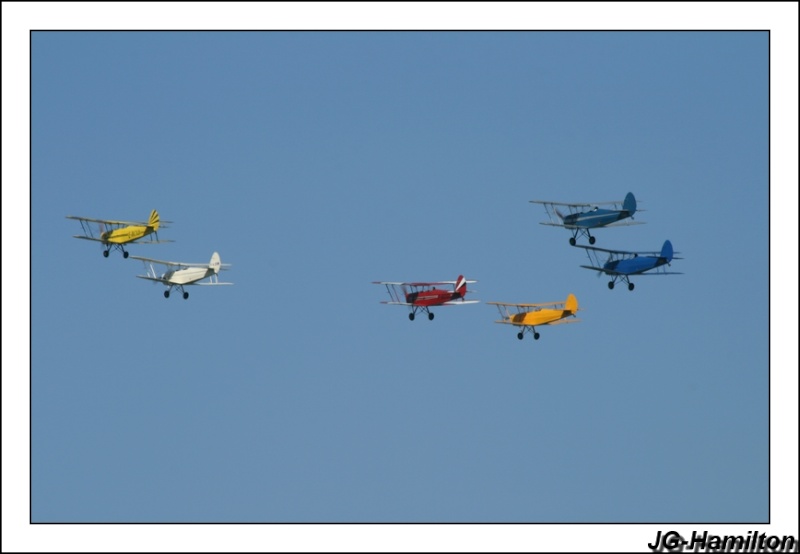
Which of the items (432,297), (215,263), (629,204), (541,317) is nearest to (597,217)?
(629,204)

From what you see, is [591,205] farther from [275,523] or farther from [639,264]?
[275,523]

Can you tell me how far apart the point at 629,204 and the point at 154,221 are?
31001mm

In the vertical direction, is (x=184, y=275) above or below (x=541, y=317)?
above

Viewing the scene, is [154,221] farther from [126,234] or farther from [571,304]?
[571,304]

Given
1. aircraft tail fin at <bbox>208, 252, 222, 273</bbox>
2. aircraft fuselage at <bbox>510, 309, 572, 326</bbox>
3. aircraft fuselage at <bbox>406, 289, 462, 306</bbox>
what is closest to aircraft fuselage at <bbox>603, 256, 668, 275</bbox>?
aircraft fuselage at <bbox>510, 309, 572, 326</bbox>

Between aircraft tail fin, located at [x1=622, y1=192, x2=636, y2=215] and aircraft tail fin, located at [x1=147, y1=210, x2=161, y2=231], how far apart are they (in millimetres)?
30416

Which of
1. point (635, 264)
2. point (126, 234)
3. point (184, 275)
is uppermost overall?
point (126, 234)

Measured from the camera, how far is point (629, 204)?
130m

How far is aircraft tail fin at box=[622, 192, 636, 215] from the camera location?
425 feet

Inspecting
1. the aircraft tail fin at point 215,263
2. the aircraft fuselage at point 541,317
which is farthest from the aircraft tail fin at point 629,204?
the aircraft tail fin at point 215,263

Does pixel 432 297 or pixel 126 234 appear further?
pixel 126 234

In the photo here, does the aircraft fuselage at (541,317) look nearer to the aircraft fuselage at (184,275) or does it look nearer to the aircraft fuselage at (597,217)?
the aircraft fuselage at (597,217)

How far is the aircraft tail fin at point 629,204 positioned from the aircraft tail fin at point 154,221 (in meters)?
30.4

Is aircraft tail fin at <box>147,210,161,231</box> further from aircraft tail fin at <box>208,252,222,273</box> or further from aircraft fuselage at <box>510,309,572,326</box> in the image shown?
aircraft fuselage at <box>510,309,572,326</box>
